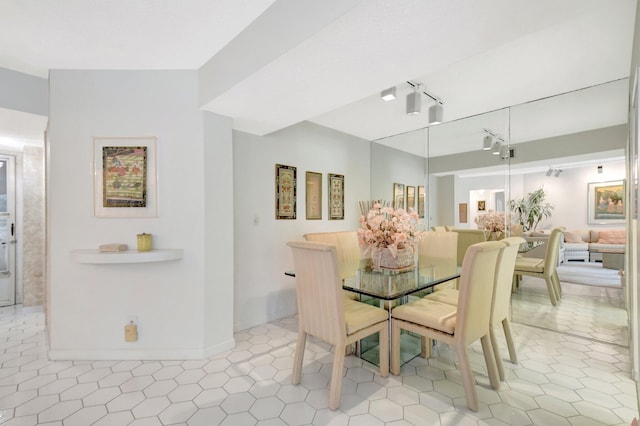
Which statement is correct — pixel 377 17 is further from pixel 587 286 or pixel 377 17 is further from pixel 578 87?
pixel 587 286

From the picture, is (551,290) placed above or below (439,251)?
below

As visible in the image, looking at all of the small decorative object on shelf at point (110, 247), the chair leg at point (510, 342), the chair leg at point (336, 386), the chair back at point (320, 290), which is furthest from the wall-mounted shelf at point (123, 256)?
the chair leg at point (510, 342)

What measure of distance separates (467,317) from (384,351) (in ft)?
2.18

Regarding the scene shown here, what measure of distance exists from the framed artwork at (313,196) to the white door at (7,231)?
12.1ft

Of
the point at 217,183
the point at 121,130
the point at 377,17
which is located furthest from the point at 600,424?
the point at 121,130

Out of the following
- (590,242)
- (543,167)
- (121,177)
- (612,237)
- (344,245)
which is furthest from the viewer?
(344,245)

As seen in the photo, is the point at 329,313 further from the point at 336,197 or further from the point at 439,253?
the point at 336,197

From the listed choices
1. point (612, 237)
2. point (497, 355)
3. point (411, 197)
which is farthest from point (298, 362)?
point (612, 237)

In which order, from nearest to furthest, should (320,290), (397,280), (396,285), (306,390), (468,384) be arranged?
(468,384), (320,290), (306,390), (396,285), (397,280)

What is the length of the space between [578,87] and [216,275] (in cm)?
357

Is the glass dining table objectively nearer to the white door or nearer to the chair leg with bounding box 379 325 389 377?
the chair leg with bounding box 379 325 389 377

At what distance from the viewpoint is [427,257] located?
319cm

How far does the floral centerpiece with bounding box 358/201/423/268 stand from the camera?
2.53 metres

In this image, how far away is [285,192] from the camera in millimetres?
3521
